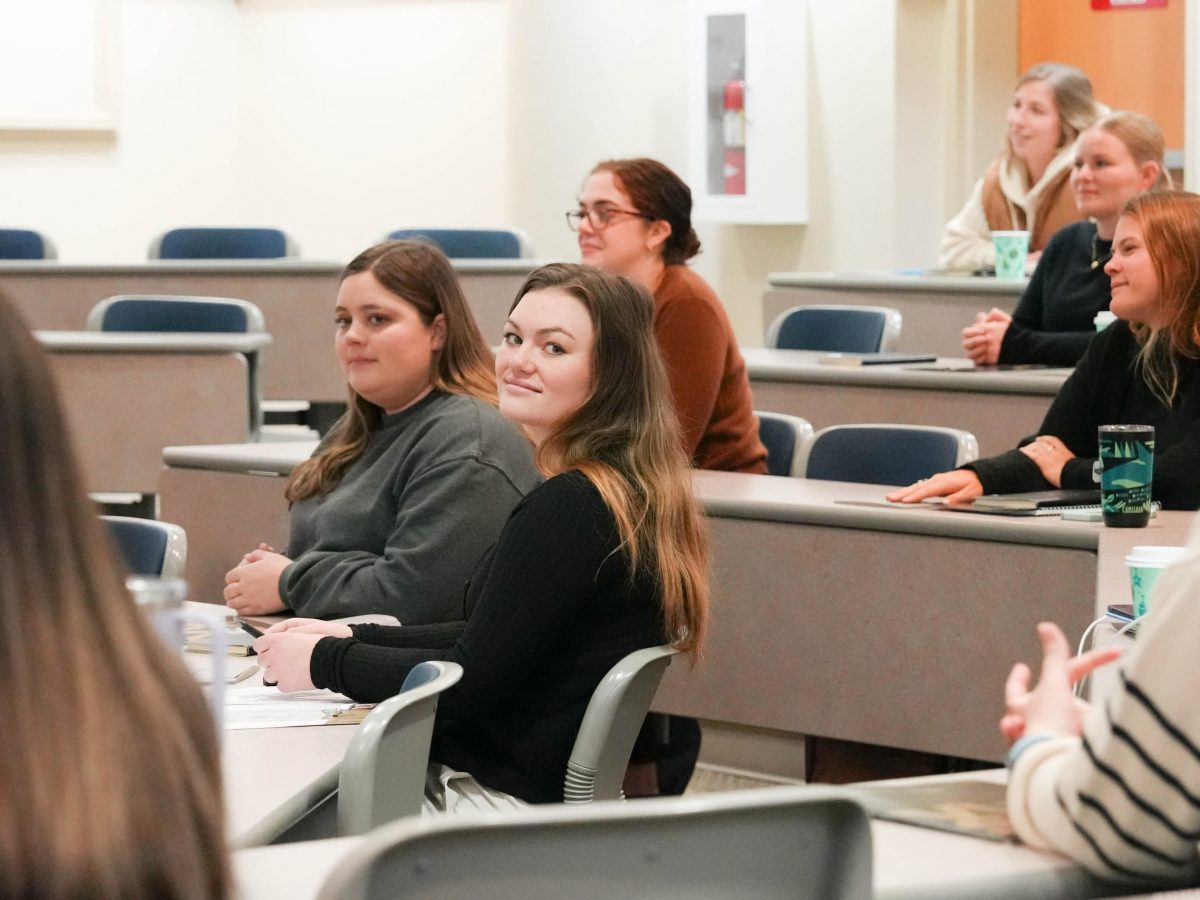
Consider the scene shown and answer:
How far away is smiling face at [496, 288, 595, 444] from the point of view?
7.77 ft

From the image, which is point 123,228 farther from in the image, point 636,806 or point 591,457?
point 636,806

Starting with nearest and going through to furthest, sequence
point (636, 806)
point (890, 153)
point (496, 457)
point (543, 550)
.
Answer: point (636, 806) → point (543, 550) → point (496, 457) → point (890, 153)

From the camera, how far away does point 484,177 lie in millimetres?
9398

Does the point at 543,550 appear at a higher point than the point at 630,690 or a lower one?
higher

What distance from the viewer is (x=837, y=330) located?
5383 mm

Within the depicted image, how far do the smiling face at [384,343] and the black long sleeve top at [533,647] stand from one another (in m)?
0.64

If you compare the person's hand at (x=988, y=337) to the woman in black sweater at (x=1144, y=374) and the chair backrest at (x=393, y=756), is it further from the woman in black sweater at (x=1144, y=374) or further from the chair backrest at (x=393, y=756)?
the chair backrest at (x=393, y=756)

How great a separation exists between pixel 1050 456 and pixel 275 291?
364cm

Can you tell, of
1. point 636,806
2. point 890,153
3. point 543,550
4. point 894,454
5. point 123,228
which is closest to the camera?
point 636,806

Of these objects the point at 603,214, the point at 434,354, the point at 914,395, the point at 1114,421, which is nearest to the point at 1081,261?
the point at 914,395

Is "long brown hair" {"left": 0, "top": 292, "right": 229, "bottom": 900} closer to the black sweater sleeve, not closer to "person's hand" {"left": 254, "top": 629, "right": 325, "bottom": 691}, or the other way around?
the black sweater sleeve

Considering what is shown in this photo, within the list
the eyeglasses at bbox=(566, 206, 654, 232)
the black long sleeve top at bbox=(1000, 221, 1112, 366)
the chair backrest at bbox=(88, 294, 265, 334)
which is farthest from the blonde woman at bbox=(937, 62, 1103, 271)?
the chair backrest at bbox=(88, 294, 265, 334)

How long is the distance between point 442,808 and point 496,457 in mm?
685

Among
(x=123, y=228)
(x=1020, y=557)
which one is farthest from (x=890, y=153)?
(x=1020, y=557)
